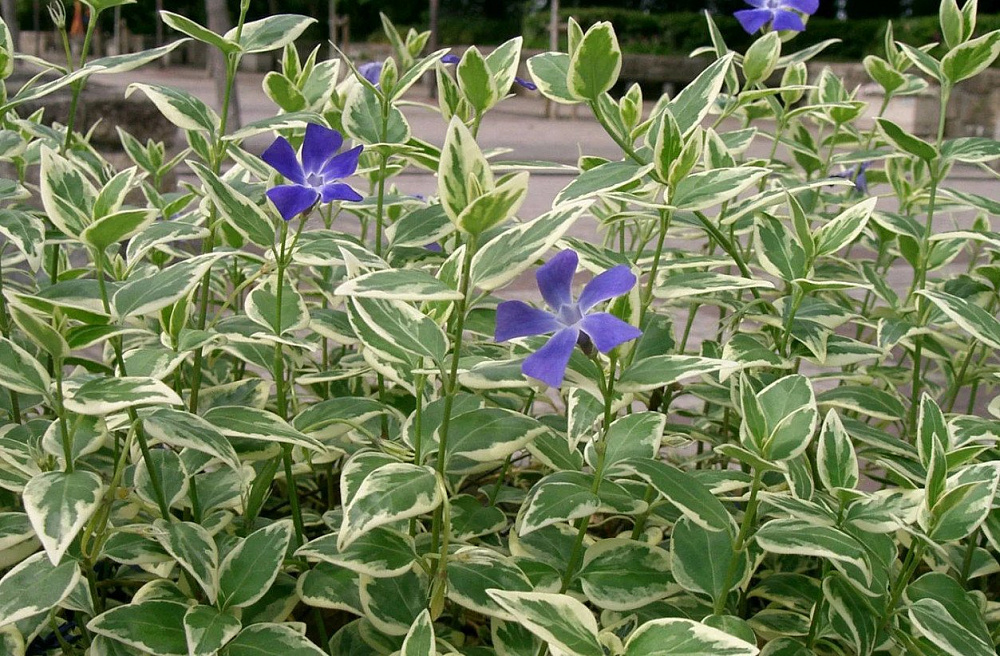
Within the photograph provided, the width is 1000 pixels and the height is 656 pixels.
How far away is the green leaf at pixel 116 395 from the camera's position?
2.15ft

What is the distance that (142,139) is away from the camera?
151 inches

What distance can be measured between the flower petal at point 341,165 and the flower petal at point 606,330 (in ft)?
0.97

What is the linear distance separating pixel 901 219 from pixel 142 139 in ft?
10.9

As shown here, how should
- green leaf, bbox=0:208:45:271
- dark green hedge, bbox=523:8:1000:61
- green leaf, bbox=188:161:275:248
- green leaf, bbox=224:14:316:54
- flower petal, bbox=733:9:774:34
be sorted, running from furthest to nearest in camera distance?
dark green hedge, bbox=523:8:1000:61 < flower petal, bbox=733:9:774:34 < green leaf, bbox=224:14:316:54 < green leaf, bbox=0:208:45:271 < green leaf, bbox=188:161:275:248

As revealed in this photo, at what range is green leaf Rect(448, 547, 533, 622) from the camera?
74cm

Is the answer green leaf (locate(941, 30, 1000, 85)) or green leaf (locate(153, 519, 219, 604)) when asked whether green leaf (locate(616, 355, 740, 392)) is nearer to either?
green leaf (locate(153, 519, 219, 604))

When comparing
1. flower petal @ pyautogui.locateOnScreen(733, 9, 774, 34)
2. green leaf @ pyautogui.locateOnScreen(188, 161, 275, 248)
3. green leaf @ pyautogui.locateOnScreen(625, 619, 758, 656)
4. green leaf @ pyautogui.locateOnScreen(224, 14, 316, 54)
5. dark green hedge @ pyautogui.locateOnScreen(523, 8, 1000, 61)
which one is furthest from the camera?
dark green hedge @ pyautogui.locateOnScreen(523, 8, 1000, 61)

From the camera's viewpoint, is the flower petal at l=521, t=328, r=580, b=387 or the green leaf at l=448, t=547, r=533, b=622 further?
the green leaf at l=448, t=547, r=533, b=622

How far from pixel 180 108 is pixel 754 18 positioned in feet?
2.32

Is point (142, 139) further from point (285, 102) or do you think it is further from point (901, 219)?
point (901, 219)

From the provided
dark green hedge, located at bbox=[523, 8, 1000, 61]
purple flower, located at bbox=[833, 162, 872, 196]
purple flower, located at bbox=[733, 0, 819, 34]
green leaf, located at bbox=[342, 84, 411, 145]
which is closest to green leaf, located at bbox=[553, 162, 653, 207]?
green leaf, located at bbox=[342, 84, 411, 145]

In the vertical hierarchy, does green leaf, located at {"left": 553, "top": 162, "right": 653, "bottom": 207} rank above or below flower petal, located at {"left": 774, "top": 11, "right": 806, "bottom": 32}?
below

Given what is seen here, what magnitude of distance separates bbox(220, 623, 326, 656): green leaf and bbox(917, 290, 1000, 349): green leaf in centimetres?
58

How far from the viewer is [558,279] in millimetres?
696
